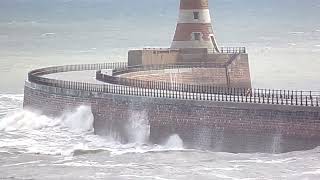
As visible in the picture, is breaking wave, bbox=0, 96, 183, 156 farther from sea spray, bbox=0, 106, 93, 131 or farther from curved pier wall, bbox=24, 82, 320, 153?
curved pier wall, bbox=24, 82, 320, 153

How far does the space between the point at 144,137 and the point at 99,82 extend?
6693mm

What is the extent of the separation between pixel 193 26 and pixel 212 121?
15.0 meters

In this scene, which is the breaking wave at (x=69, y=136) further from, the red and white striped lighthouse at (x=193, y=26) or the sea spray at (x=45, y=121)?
the red and white striped lighthouse at (x=193, y=26)

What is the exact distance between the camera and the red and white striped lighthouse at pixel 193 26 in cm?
4119

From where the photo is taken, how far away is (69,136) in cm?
3108

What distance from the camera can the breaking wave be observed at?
2802cm

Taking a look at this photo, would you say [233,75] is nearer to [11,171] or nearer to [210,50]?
[210,50]

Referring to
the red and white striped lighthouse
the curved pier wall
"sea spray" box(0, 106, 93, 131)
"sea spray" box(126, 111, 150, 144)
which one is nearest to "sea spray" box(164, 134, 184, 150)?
the curved pier wall

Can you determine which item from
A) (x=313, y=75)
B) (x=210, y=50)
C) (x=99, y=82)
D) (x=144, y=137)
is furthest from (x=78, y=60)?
(x=144, y=137)

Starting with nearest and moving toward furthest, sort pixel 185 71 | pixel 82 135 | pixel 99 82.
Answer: pixel 82 135 < pixel 99 82 < pixel 185 71

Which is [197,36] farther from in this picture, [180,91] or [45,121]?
[180,91]

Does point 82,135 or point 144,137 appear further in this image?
point 82,135

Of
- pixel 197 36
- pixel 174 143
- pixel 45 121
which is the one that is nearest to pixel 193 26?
pixel 197 36

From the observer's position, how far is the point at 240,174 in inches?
905
